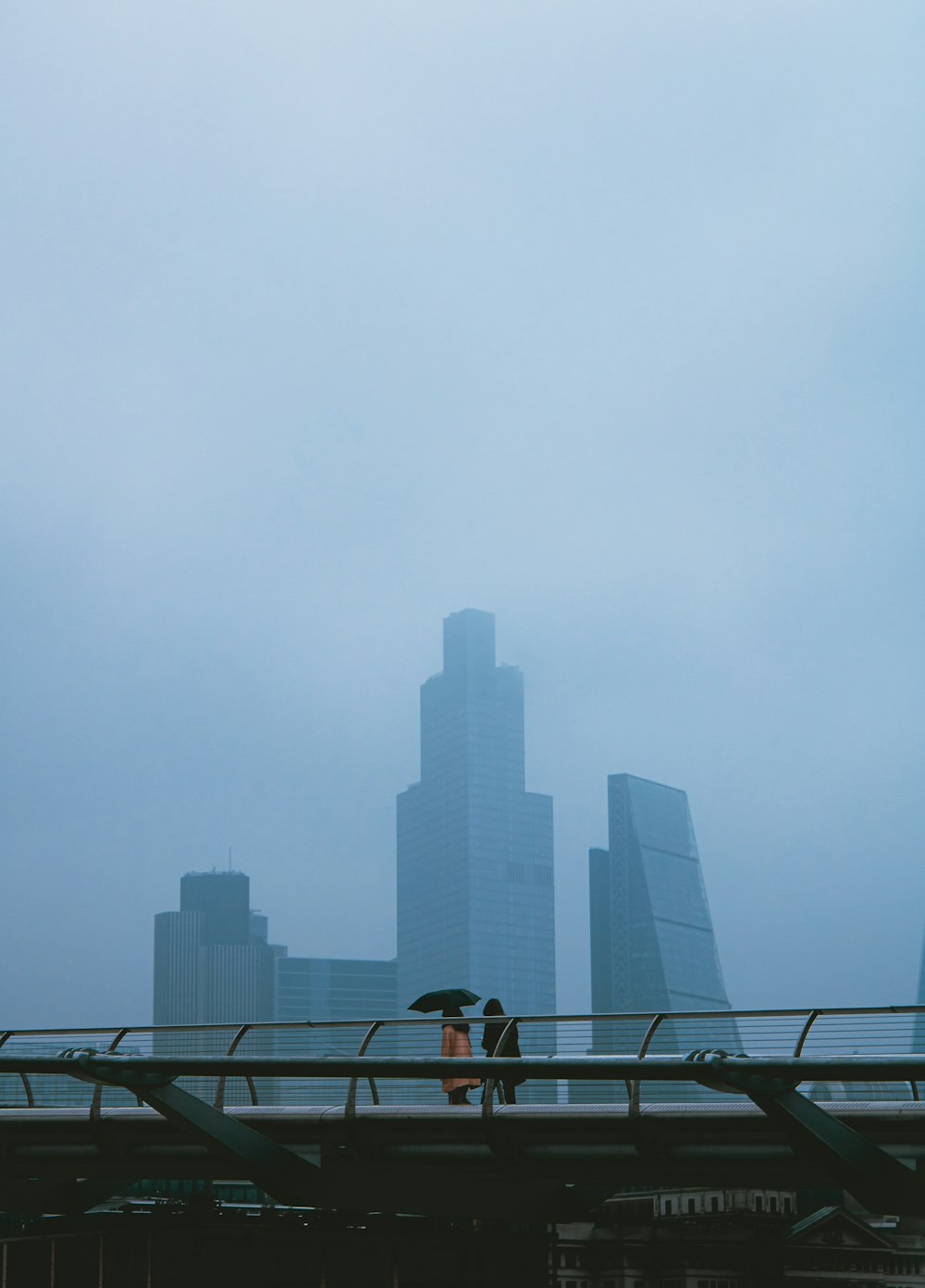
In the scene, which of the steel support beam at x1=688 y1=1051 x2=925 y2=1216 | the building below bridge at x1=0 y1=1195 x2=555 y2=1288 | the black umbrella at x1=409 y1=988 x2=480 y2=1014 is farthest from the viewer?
the building below bridge at x1=0 y1=1195 x2=555 y2=1288

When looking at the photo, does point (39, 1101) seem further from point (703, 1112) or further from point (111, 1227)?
point (703, 1112)

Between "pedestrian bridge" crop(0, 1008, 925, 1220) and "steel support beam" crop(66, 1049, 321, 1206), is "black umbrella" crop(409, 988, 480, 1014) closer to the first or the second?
"pedestrian bridge" crop(0, 1008, 925, 1220)

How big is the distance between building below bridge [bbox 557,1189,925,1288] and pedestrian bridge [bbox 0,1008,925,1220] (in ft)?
2.89

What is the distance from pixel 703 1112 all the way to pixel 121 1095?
276 inches

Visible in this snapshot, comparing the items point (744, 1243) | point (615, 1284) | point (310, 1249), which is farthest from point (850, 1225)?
point (310, 1249)

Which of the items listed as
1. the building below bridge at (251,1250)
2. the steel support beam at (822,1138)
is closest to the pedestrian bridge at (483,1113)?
the steel support beam at (822,1138)

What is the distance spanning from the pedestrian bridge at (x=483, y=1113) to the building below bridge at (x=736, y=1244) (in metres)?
0.88

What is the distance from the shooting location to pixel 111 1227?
2281cm

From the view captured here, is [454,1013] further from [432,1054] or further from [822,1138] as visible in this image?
[822,1138]

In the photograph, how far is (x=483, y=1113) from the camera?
15562mm

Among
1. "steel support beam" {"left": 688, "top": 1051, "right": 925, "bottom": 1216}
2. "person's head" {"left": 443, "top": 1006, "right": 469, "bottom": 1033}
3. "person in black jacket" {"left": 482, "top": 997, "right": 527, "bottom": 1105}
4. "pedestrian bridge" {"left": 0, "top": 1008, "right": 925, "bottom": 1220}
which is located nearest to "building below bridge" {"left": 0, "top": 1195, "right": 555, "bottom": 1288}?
"pedestrian bridge" {"left": 0, "top": 1008, "right": 925, "bottom": 1220}

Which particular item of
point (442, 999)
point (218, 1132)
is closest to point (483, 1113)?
point (218, 1132)

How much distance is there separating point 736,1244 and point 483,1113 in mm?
5224

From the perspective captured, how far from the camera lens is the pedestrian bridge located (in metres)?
12.6
